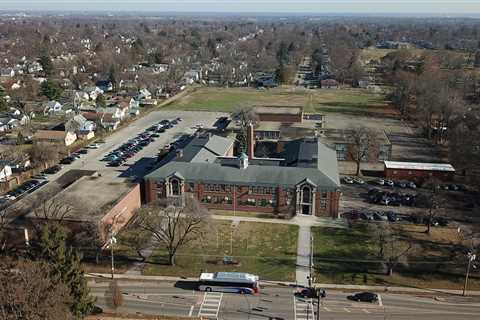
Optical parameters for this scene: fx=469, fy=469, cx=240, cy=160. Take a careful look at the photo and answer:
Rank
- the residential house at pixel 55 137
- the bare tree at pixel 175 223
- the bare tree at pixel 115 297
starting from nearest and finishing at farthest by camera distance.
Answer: the bare tree at pixel 115 297 → the bare tree at pixel 175 223 → the residential house at pixel 55 137

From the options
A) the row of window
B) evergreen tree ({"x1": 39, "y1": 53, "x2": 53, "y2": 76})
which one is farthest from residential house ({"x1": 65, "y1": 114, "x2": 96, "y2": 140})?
evergreen tree ({"x1": 39, "y1": 53, "x2": 53, "y2": 76})

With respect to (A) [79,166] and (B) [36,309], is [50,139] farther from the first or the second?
(B) [36,309]

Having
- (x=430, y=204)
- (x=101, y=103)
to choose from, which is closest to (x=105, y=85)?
(x=101, y=103)

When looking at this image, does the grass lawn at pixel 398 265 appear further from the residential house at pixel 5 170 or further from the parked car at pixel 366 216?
the residential house at pixel 5 170

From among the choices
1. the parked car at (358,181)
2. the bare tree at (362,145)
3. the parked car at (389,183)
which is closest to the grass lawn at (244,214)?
the parked car at (358,181)

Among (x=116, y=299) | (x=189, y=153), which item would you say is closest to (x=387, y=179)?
(x=189, y=153)
